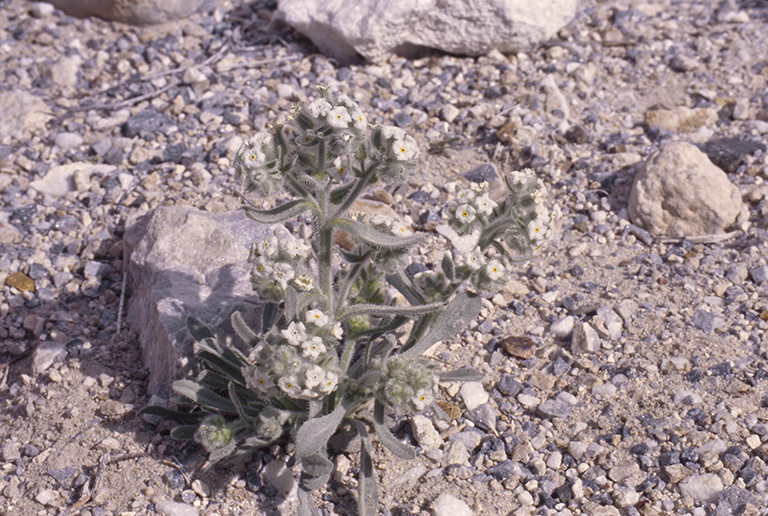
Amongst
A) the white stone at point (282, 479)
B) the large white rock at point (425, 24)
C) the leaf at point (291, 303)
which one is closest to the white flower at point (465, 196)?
the leaf at point (291, 303)

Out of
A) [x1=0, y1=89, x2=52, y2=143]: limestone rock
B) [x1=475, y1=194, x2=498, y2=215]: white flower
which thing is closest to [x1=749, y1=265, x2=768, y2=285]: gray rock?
[x1=475, y1=194, x2=498, y2=215]: white flower

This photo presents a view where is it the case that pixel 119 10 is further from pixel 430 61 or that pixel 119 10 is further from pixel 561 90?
pixel 561 90

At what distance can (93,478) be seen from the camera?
440 centimetres

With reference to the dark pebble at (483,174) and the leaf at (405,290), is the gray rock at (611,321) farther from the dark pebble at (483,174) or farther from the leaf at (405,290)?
→ the dark pebble at (483,174)

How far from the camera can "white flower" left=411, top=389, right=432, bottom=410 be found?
3863mm

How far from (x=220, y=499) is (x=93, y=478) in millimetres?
815

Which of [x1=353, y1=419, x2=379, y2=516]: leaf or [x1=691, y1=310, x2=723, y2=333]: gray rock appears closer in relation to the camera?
[x1=353, y1=419, x2=379, y2=516]: leaf

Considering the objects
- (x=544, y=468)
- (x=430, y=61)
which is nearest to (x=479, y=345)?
(x=544, y=468)

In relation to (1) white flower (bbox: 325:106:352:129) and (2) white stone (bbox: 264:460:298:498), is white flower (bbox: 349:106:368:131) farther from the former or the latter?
(2) white stone (bbox: 264:460:298:498)

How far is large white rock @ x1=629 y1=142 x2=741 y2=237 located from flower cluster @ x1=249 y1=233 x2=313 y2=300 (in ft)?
11.2

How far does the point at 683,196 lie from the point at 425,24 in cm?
340

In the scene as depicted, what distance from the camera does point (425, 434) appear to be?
15.5ft

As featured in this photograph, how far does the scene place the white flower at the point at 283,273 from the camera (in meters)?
4.11

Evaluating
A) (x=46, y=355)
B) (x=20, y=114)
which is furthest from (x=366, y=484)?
(x=20, y=114)
